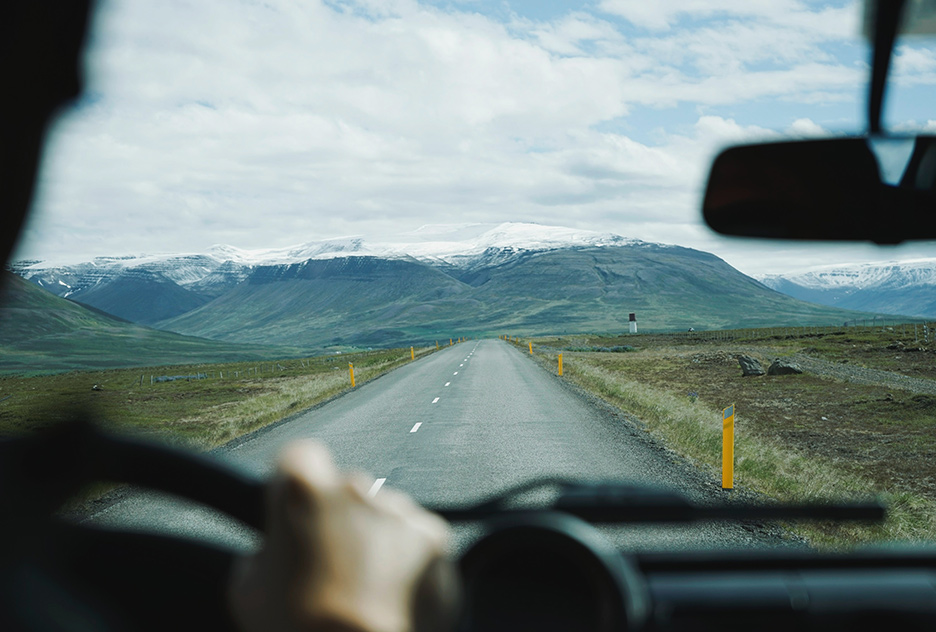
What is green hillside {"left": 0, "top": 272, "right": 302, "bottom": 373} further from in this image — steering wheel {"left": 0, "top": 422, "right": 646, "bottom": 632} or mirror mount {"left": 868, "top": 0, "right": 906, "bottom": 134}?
mirror mount {"left": 868, "top": 0, "right": 906, "bottom": 134}

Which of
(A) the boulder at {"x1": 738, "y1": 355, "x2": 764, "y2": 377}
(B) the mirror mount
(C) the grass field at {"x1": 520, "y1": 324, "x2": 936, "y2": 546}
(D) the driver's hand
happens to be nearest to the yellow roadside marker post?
(C) the grass field at {"x1": 520, "y1": 324, "x2": 936, "y2": 546}

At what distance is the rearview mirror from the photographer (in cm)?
225

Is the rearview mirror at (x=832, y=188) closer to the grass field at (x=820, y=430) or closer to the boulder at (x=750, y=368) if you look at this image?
the grass field at (x=820, y=430)

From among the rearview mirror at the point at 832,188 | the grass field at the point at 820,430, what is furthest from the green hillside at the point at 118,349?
the rearview mirror at the point at 832,188

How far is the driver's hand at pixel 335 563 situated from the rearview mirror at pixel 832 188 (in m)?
1.88

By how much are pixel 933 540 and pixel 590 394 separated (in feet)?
52.1

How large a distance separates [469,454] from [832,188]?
10.4 m

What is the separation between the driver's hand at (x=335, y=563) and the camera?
0.90 metres

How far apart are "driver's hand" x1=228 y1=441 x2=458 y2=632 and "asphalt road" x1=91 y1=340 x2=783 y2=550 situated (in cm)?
267

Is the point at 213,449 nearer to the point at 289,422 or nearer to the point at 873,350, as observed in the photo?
the point at 289,422

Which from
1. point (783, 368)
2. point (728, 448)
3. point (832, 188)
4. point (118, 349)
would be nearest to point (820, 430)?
point (728, 448)

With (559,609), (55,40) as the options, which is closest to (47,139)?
(55,40)

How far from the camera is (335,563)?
0.93 meters

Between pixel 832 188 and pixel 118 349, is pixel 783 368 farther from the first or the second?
pixel 118 349
